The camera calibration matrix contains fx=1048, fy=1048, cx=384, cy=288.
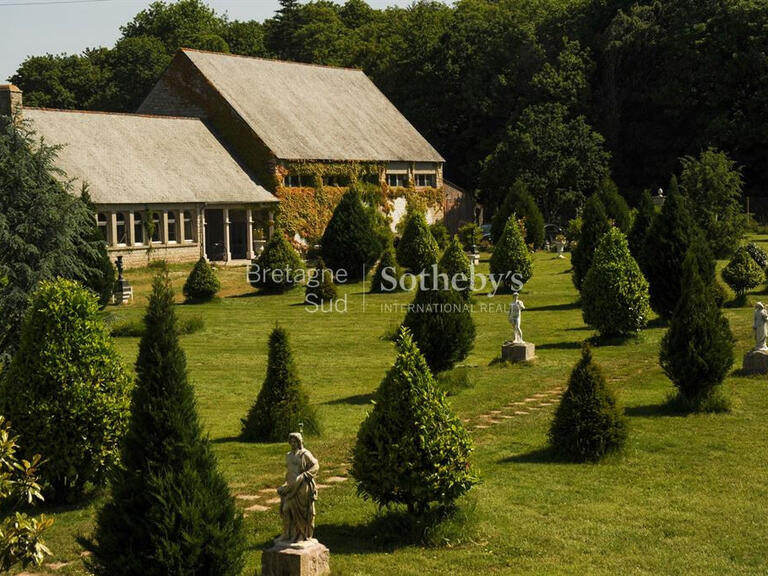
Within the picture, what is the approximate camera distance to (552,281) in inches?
1618

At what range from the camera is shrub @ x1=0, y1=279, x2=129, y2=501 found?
1450cm

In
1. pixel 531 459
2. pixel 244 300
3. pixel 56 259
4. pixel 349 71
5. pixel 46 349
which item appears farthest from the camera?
pixel 349 71

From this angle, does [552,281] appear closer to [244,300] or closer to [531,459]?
[244,300]

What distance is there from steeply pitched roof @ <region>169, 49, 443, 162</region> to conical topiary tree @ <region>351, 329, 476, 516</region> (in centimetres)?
3957

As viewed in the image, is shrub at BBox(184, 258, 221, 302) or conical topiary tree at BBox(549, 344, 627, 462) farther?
shrub at BBox(184, 258, 221, 302)

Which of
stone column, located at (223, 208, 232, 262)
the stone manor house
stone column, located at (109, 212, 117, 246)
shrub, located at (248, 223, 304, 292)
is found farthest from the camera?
stone column, located at (223, 208, 232, 262)

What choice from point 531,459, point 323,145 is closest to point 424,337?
point 531,459

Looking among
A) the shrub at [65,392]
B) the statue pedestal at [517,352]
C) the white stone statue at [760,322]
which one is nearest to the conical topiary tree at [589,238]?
the statue pedestal at [517,352]

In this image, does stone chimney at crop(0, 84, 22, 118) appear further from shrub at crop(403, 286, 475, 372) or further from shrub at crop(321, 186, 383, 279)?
shrub at crop(403, 286, 475, 372)

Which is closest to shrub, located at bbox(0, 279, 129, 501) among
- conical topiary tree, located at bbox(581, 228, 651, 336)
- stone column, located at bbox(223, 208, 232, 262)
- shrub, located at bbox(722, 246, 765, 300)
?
conical topiary tree, located at bbox(581, 228, 651, 336)

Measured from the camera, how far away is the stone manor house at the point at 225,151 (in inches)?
1794

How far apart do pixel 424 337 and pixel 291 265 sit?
703 inches

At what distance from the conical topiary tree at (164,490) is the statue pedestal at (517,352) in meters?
15.1

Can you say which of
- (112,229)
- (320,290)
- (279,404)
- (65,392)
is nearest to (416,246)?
(320,290)
